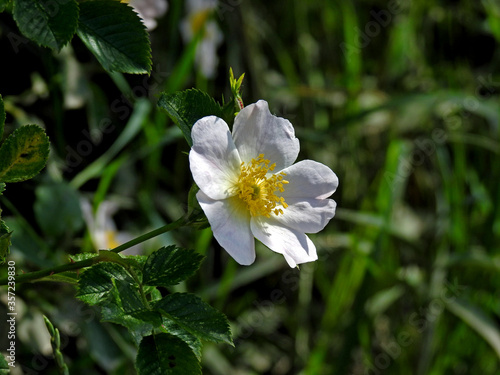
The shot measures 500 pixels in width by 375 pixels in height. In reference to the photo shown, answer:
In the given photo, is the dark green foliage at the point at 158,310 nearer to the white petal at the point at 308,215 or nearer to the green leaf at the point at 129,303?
the green leaf at the point at 129,303

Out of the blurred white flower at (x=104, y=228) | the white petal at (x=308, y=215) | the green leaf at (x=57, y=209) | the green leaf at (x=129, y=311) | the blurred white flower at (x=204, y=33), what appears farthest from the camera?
the blurred white flower at (x=204, y=33)

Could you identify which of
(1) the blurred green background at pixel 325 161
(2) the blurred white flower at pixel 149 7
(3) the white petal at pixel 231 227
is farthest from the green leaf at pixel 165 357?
(2) the blurred white flower at pixel 149 7

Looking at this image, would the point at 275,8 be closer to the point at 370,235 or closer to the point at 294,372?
the point at 370,235

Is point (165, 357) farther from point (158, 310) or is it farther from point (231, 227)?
point (231, 227)

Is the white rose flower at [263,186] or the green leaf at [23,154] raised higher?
the green leaf at [23,154]

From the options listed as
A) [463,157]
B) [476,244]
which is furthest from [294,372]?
[463,157]

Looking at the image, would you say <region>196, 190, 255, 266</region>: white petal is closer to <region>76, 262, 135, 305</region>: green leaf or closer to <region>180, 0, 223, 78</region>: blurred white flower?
<region>76, 262, 135, 305</region>: green leaf
